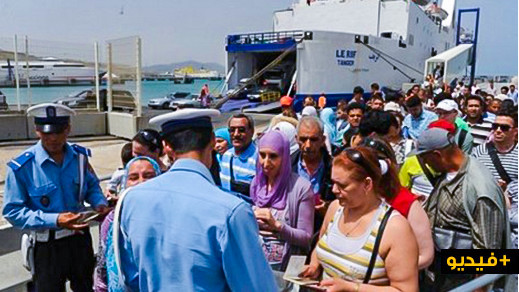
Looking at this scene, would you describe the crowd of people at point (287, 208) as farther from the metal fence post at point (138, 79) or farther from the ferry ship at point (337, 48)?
the ferry ship at point (337, 48)

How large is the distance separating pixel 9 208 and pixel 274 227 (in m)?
1.56

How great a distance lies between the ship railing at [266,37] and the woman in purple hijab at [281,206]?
13991 millimetres

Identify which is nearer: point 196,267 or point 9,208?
point 196,267

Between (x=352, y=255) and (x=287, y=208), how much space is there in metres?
0.68

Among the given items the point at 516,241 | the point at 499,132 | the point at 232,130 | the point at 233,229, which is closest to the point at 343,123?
the point at 499,132

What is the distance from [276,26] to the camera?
79.6 feet

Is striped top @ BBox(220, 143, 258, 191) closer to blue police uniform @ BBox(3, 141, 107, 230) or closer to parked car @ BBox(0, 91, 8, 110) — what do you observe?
blue police uniform @ BBox(3, 141, 107, 230)

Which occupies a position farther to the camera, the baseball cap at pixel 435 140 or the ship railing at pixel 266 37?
the ship railing at pixel 266 37

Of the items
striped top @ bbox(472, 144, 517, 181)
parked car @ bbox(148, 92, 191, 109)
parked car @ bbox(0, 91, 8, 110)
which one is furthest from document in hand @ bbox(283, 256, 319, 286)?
parked car @ bbox(148, 92, 191, 109)

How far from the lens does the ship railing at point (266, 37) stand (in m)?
16.1

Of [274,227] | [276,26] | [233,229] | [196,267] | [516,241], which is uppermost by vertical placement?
[276,26]

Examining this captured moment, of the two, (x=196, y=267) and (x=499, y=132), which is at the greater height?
(x=499, y=132)

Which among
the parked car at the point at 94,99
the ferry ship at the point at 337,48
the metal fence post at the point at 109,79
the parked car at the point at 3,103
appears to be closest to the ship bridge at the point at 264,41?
the ferry ship at the point at 337,48

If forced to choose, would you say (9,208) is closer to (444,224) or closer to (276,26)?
(444,224)
